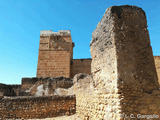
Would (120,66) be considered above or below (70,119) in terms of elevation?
above

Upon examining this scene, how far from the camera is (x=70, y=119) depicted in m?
5.51

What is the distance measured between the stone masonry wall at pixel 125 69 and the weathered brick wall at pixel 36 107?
10.2 ft

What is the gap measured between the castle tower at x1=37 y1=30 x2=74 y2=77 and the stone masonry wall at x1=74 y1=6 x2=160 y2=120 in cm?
1088

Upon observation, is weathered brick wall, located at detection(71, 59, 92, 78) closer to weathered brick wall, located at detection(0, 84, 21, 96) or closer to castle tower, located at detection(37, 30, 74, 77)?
castle tower, located at detection(37, 30, 74, 77)

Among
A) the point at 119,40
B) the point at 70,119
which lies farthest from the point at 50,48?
the point at 119,40

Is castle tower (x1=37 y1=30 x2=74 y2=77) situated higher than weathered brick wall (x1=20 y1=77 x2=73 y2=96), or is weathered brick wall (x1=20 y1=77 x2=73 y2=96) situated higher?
→ castle tower (x1=37 y1=30 x2=74 y2=77)

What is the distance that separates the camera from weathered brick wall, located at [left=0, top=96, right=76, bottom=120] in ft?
20.1

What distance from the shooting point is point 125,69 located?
9.39 ft

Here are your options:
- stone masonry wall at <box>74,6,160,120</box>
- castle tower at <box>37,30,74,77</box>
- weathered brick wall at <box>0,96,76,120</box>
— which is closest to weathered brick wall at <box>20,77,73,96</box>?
weathered brick wall at <box>0,96,76,120</box>

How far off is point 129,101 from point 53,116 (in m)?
4.69

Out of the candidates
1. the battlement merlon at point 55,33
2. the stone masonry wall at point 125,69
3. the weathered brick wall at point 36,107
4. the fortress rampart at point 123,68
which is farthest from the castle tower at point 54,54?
the stone masonry wall at point 125,69

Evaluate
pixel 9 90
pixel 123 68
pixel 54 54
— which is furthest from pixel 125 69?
pixel 54 54

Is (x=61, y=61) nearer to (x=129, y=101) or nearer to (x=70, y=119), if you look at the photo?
(x=70, y=119)

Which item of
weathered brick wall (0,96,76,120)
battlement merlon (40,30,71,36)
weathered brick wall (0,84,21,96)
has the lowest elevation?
weathered brick wall (0,96,76,120)
